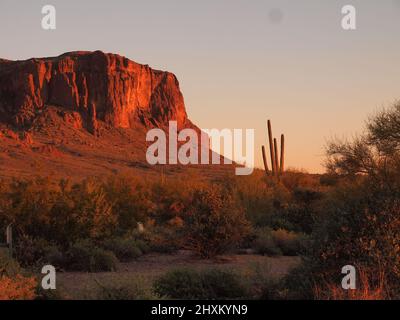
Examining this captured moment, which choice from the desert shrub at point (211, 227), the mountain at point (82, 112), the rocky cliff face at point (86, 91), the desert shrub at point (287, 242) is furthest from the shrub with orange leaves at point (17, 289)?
the rocky cliff face at point (86, 91)

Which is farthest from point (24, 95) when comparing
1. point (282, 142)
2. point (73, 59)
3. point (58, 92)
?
point (282, 142)

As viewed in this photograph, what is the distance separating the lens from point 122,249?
59.3ft

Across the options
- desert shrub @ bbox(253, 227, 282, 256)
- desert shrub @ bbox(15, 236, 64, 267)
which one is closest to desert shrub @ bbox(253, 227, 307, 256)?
desert shrub @ bbox(253, 227, 282, 256)

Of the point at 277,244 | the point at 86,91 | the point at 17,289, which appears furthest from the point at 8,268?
the point at 86,91

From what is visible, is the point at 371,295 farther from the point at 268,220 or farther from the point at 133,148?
the point at 133,148

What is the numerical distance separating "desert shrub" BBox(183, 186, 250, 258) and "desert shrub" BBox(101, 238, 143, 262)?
157cm

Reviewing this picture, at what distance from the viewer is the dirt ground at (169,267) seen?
13297mm

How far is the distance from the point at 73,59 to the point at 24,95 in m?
18.2

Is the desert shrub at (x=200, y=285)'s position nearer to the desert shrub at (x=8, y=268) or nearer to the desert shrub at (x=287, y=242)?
the desert shrub at (x=8, y=268)

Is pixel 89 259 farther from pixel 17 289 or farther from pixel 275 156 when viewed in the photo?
pixel 275 156

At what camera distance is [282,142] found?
40062 mm

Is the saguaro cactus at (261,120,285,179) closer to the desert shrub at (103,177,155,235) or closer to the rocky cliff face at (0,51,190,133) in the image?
the desert shrub at (103,177,155,235)

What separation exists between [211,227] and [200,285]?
6.41m

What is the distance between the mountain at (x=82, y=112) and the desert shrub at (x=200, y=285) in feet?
206
